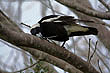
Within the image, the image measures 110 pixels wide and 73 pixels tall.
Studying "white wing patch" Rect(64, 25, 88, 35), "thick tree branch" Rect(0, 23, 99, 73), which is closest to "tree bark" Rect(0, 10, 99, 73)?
"thick tree branch" Rect(0, 23, 99, 73)

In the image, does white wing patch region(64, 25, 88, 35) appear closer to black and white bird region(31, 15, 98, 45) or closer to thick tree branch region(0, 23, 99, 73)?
black and white bird region(31, 15, 98, 45)

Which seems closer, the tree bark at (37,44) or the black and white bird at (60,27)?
the tree bark at (37,44)

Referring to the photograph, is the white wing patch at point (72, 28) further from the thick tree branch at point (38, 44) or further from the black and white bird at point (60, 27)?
the thick tree branch at point (38, 44)

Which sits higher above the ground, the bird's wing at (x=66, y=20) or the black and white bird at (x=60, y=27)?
the bird's wing at (x=66, y=20)

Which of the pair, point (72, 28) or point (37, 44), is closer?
point (37, 44)

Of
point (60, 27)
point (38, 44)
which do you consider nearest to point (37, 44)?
point (38, 44)

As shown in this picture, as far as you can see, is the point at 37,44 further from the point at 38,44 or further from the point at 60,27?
the point at 60,27

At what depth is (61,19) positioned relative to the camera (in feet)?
9.96

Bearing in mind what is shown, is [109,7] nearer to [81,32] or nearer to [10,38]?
[81,32]

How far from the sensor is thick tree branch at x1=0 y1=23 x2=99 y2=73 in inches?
79.2

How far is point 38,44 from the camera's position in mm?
2229

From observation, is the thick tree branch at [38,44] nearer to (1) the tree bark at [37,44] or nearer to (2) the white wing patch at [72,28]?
(1) the tree bark at [37,44]

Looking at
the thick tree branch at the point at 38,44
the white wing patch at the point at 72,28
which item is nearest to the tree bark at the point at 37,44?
the thick tree branch at the point at 38,44

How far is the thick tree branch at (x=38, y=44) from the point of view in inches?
79.2
